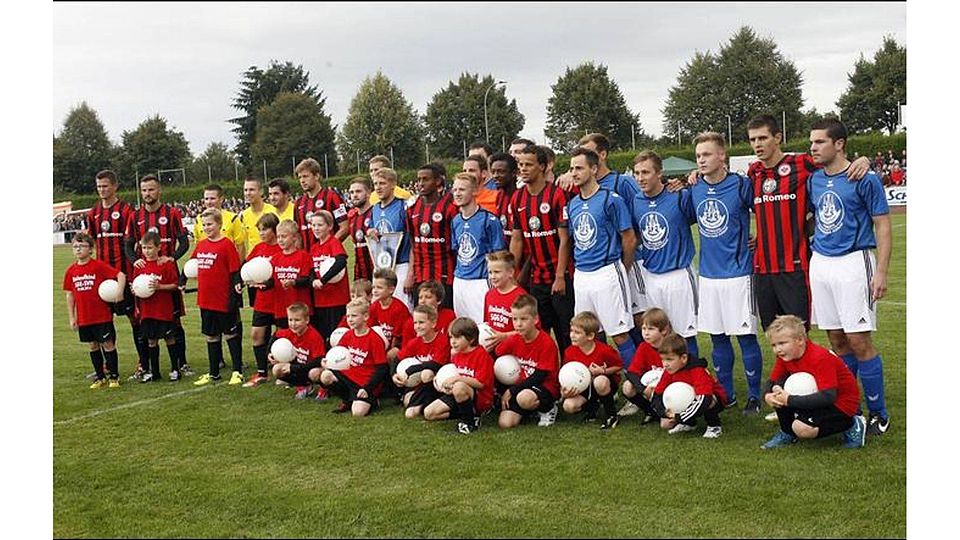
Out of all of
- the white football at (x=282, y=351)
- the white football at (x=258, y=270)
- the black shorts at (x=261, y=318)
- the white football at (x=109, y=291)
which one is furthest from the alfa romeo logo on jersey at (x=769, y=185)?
the white football at (x=109, y=291)

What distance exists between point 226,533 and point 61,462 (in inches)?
78.6

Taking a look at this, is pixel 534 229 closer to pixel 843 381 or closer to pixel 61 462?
pixel 843 381

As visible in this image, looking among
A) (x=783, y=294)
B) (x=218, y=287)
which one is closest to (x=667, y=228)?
(x=783, y=294)

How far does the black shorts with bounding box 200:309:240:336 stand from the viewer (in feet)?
25.5

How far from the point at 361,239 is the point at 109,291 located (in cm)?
224

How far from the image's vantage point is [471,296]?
6.70 m

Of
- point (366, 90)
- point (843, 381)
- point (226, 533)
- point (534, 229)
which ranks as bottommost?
point (226, 533)

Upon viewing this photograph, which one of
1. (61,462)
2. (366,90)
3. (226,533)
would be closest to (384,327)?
(61,462)

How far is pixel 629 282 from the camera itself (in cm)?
627

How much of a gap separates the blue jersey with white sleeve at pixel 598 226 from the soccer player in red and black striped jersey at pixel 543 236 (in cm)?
15

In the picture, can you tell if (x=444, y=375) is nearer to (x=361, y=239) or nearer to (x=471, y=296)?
(x=471, y=296)

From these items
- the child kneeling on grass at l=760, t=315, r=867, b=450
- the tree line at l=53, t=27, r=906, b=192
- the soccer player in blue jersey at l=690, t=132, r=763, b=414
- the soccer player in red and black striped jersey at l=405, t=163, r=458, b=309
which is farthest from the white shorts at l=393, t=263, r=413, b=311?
the tree line at l=53, t=27, r=906, b=192

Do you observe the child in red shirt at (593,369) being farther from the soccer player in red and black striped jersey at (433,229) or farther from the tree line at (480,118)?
the tree line at (480,118)

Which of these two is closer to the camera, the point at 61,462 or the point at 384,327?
the point at 61,462
